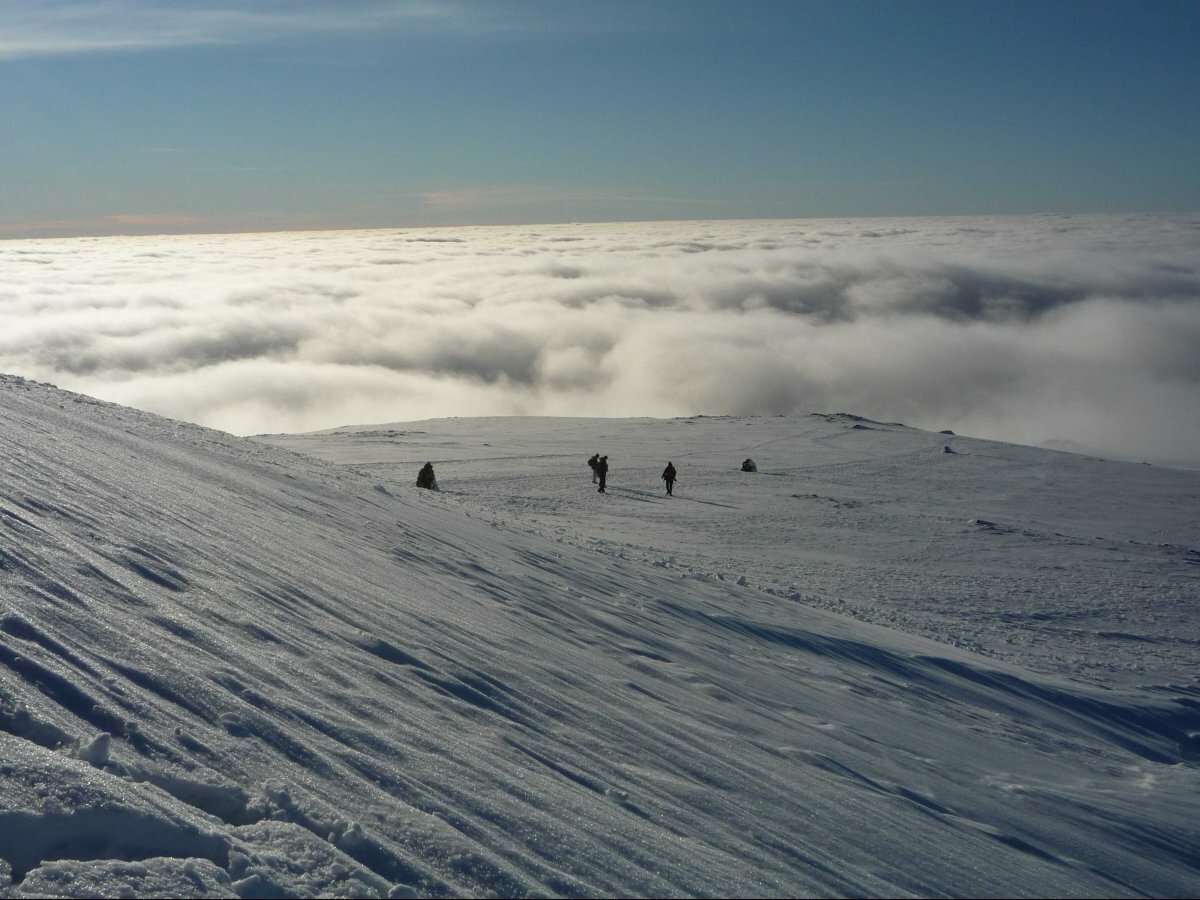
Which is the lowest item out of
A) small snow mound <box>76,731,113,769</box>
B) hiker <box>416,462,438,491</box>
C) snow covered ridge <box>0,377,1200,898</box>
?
hiker <box>416,462,438,491</box>

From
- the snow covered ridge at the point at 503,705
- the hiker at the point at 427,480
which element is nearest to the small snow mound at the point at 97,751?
the snow covered ridge at the point at 503,705

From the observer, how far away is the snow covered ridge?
332 cm

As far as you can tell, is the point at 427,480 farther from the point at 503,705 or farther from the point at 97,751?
the point at 97,751

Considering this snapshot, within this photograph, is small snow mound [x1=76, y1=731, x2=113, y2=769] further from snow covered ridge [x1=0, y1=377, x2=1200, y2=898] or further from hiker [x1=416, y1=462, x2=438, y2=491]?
hiker [x1=416, y1=462, x2=438, y2=491]

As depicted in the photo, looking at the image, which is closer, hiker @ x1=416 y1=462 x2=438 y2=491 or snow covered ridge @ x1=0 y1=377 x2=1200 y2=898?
snow covered ridge @ x1=0 y1=377 x2=1200 y2=898

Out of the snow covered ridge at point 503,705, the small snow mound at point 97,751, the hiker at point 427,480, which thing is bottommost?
the hiker at point 427,480

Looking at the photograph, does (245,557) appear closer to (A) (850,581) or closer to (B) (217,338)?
(A) (850,581)

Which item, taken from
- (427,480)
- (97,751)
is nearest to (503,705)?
(97,751)

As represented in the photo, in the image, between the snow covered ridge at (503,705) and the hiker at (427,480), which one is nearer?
the snow covered ridge at (503,705)

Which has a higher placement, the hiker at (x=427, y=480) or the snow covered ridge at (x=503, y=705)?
the snow covered ridge at (x=503, y=705)

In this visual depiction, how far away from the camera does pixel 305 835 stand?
3.24 metres

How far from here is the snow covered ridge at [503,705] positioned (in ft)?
10.9

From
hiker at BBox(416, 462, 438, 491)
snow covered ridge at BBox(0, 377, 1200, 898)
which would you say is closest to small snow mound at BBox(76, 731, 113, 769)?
snow covered ridge at BBox(0, 377, 1200, 898)

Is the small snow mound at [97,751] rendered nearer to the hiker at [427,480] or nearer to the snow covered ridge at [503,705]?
the snow covered ridge at [503,705]
